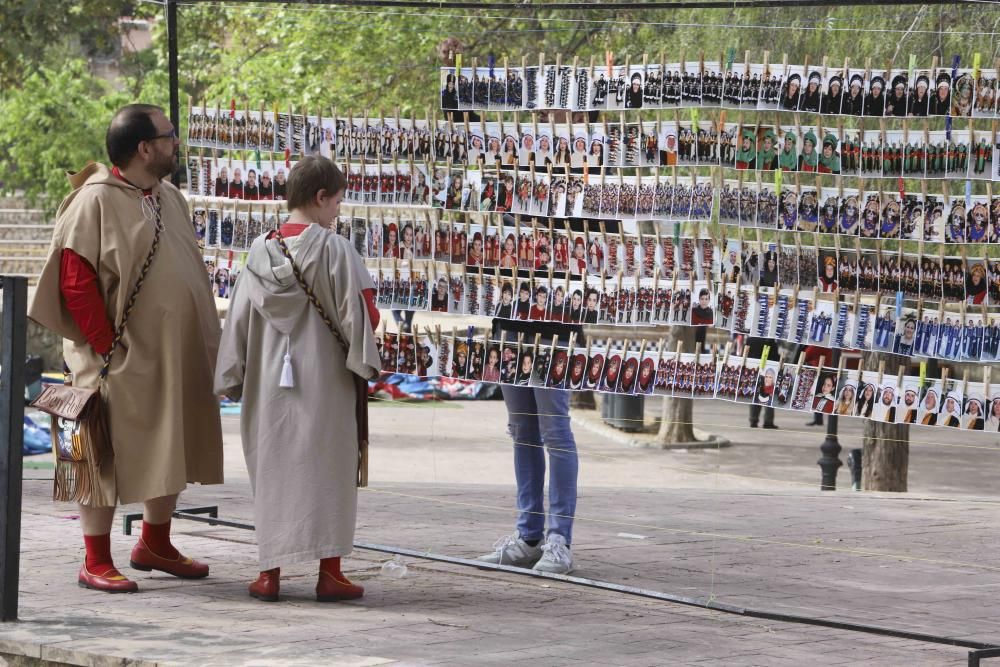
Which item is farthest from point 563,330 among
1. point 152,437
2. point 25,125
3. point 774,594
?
point 25,125

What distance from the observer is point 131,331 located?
584 centimetres

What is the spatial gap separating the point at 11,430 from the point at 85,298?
65cm

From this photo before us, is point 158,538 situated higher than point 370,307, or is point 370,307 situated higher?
point 370,307

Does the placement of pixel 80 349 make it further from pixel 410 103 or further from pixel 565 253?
pixel 410 103

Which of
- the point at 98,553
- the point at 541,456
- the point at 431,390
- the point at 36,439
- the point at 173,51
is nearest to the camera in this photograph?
the point at 98,553

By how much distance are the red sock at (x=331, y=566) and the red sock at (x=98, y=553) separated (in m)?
0.92

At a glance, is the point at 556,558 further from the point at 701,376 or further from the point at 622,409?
the point at 622,409

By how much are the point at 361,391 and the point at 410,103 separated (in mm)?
12356

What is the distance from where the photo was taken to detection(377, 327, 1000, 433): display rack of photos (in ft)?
18.6

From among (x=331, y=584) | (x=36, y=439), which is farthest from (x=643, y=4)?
(x=36, y=439)

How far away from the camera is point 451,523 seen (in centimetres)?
820

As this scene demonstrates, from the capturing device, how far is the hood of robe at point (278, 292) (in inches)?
223

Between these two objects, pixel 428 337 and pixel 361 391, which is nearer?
pixel 361 391

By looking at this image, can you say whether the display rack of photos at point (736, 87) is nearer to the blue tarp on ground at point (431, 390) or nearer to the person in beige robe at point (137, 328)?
the person in beige robe at point (137, 328)
